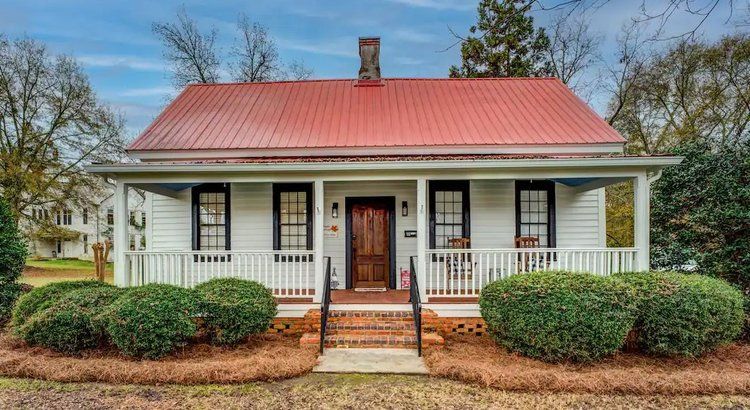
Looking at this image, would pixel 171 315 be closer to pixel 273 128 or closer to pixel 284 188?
pixel 284 188

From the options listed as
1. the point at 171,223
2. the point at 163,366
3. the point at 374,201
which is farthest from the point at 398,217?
the point at 163,366

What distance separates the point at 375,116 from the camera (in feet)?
35.3

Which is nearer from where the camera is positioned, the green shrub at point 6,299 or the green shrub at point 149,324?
the green shrub at point 149,324

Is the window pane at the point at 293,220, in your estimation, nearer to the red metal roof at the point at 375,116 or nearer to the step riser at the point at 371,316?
the red metal roof at the point at 375,116

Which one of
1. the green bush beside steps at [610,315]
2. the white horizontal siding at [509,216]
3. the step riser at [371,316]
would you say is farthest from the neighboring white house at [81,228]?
the green bush beside steps at [610,315]

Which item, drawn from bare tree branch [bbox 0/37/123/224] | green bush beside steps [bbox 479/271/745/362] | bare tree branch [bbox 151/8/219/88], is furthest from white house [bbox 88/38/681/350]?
bare tree branch [bbox 0/37/123/224]

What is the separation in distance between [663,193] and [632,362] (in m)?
4.89

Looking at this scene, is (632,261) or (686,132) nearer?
(632,261)

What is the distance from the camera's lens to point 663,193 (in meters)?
9.19

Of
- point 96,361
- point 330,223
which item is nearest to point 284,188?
point 330,223

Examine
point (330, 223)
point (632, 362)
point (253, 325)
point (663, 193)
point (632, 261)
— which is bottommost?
point (632, 362)

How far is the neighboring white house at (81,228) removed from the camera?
2197 cm

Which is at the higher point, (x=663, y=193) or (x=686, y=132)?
(x=686, y=132)

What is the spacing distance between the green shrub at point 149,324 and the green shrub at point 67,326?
1.12 ft
